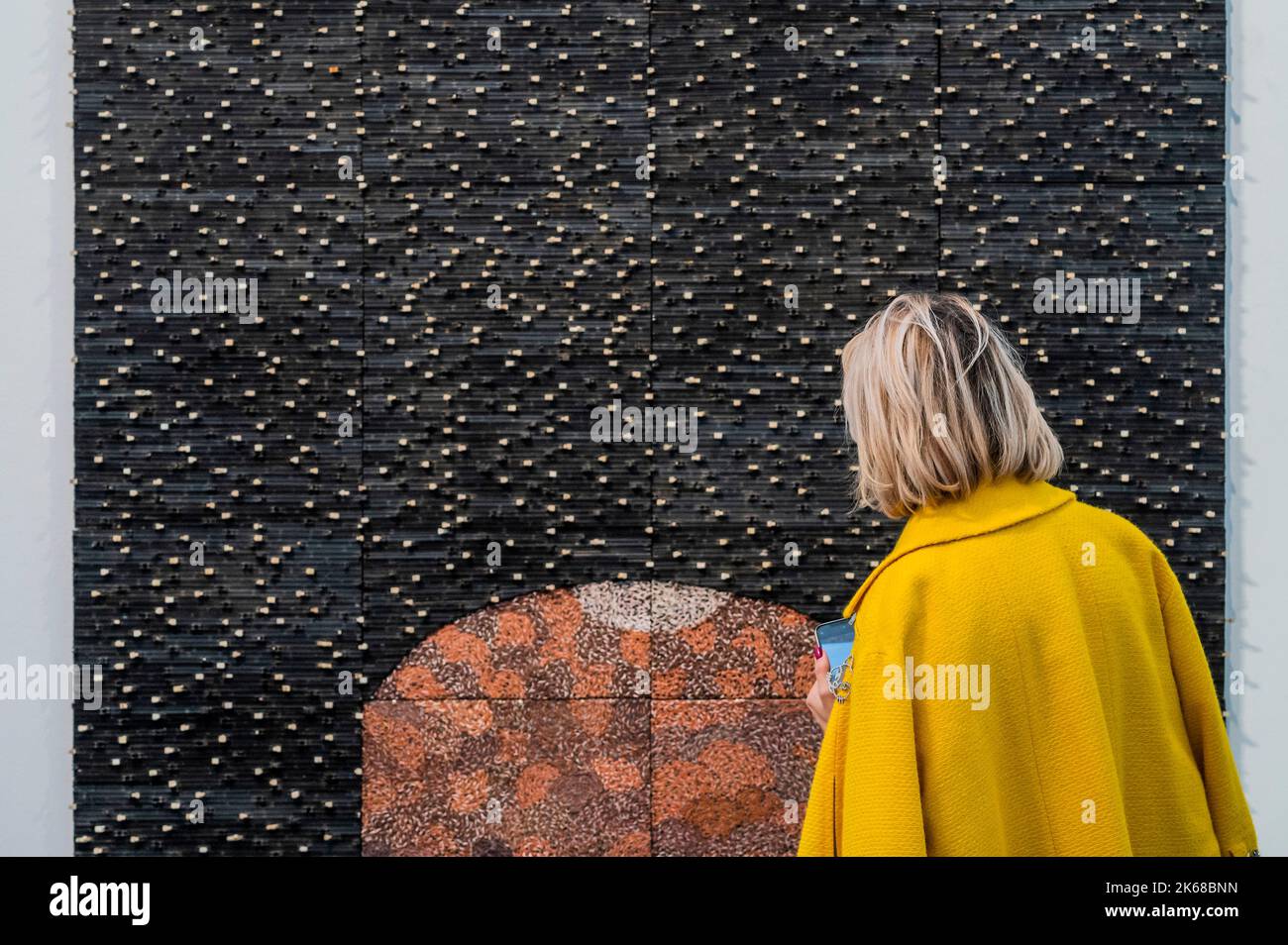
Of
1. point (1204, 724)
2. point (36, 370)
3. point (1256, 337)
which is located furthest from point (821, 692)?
point (36, 370)

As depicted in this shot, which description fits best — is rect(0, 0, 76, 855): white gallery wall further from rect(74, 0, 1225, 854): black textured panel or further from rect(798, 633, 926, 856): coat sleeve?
rect(798, 633, 926, 856): coat sleeve

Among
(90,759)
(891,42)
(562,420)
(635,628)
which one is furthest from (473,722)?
(891,42)

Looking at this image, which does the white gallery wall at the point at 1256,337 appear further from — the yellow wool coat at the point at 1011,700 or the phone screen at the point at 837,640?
the phone screen at the point at 837,640

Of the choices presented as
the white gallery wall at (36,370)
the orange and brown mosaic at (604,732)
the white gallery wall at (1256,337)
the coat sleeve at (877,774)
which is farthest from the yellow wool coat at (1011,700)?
the white gallery wall at (36,370)

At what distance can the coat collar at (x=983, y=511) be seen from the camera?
1291 mm

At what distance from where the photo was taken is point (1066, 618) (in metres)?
1.27

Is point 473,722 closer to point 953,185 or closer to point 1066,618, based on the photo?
point 1066,618

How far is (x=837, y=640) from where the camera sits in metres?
1.44

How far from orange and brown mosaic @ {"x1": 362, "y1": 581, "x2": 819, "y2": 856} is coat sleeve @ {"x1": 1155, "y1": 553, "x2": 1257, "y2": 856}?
1.62 metres

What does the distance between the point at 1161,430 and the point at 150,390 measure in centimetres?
325

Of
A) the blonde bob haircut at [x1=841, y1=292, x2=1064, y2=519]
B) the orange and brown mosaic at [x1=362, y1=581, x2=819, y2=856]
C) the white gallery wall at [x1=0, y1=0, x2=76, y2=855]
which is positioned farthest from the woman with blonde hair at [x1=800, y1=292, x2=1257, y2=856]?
the white gallery wall at [x1=0, y1=0, x2=76, y2=855]

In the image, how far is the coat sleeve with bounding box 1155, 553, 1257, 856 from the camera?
1366 millimetres

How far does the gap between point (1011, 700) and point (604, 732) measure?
6.10ft
